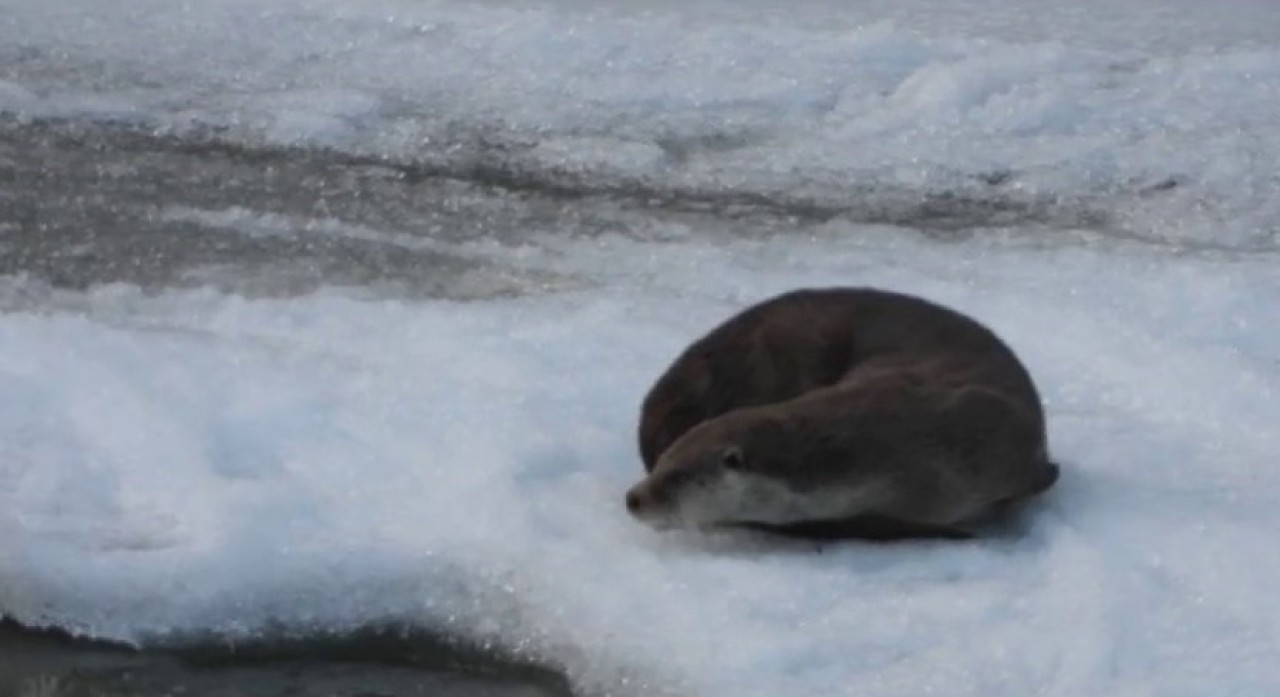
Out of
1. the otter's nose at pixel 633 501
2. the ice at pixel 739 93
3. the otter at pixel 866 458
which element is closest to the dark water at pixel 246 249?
the ice at pixel 739 93

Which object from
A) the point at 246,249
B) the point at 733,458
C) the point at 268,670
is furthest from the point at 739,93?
the point at 268,670

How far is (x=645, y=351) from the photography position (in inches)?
239

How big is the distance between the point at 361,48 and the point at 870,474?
231 inches

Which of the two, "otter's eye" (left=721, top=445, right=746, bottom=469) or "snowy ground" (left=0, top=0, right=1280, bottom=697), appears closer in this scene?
"snowy ground" (left=0, top=0, right=1280, bottom=697)

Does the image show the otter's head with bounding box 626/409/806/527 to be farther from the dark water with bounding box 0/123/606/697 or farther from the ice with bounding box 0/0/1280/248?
the ice with bounding box 0/0/1280/248

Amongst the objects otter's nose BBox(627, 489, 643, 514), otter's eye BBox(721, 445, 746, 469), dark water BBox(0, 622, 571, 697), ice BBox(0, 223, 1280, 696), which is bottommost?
dark water BBox(0, 622, 571, 697)

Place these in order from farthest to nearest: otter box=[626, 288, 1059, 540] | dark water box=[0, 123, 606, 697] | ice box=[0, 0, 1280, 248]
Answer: ice box=[0, 0, 1280, 248] < otter box=[626, 288, 1059, 540] < dark water box=[0, 123, 606, 697]

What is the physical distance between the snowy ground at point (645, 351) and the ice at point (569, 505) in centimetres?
1

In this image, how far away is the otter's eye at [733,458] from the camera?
488 cm

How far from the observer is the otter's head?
16.0ft

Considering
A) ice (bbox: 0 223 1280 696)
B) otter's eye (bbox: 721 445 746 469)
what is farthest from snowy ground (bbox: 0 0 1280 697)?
otter's eye (bbox: 721 445 746 469)

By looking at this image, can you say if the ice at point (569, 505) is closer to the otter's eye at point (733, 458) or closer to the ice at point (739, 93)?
the otter's eye at point (733, 458)

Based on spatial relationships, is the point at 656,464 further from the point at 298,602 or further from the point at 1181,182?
the point at 1181,182

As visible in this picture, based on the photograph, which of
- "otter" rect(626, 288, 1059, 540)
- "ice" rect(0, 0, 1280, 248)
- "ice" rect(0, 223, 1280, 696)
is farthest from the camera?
A: "ice" rect(0, 0, 1280, 248)
